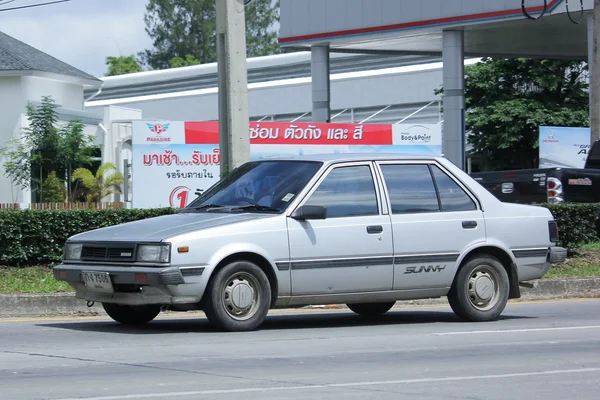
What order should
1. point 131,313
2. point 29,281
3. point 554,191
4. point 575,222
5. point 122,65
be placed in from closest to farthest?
point 131,313 → point 29,281 → point 575,222 → point 554,191 → point 122,65

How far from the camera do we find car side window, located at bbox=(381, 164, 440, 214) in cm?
1074

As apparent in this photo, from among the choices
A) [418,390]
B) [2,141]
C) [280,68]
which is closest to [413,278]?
[418,390]

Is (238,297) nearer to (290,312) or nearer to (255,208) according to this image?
(255,208)

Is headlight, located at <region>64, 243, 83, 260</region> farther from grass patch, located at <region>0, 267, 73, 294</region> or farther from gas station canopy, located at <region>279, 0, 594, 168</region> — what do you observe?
gas station canopy, located at <region>279, 0, 594, 168</region>

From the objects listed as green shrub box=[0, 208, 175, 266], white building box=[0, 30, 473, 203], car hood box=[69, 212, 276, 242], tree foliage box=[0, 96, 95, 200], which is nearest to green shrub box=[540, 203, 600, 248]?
green shrub box=[0, 208, 175, 266]

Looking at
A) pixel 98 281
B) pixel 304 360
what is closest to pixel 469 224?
pixel 304 360

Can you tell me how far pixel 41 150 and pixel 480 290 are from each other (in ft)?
84.6

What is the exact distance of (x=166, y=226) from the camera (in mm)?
9812

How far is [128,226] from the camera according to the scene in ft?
33.3

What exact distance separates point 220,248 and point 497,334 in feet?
9.31

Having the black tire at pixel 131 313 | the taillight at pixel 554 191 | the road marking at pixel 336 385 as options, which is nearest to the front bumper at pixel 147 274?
the black tire at pixel 131 313

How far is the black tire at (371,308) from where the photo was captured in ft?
38.8

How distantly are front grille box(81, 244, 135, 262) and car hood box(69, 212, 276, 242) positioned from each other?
0.07m

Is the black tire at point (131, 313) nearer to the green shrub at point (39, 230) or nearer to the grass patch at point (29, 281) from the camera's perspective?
the grass patch at point (29, 281)
